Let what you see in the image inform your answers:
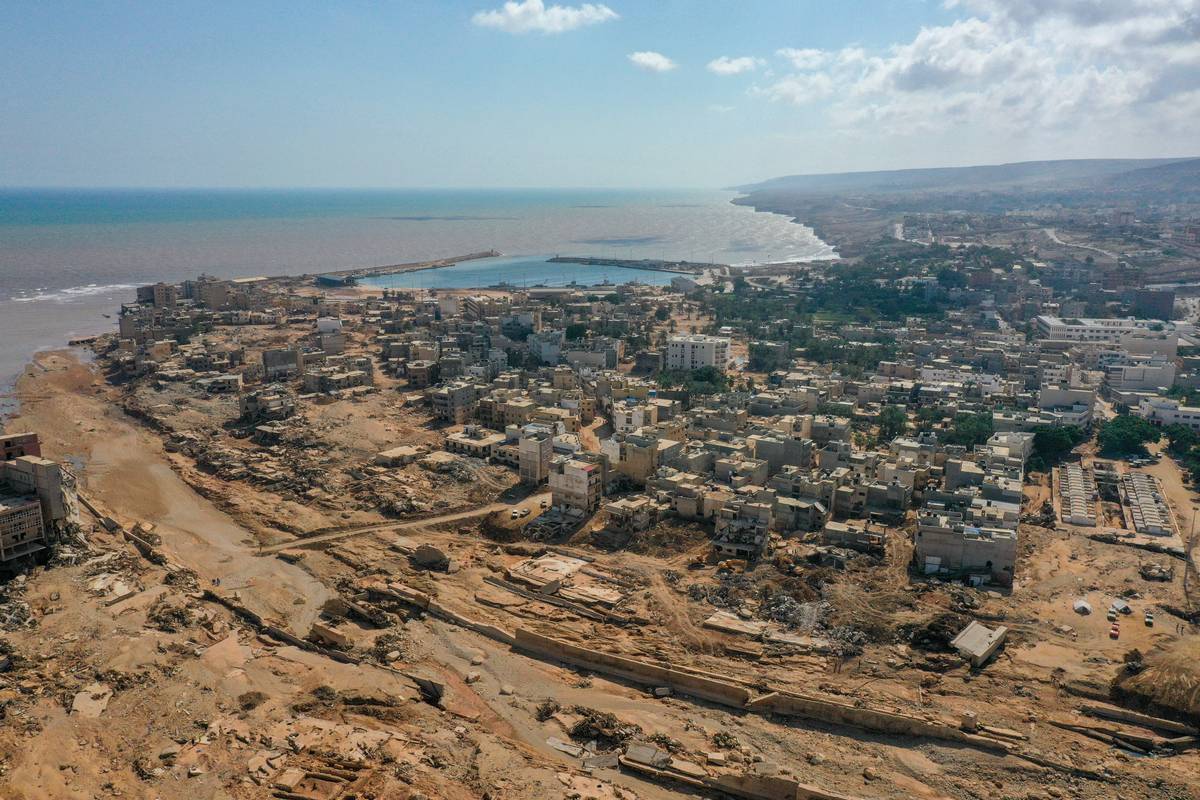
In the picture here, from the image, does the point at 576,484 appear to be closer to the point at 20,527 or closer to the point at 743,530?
the point at 743,530

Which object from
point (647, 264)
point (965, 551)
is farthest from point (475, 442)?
point (647, 264)

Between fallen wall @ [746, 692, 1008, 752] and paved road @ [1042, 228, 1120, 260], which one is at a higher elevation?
paved road @ [1042, 228, 1120, 260]

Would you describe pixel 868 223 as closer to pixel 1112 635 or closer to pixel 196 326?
pixel 196 326

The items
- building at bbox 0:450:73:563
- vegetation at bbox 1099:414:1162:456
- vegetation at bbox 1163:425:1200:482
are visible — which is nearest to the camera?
building at bbox 0:450:73:563

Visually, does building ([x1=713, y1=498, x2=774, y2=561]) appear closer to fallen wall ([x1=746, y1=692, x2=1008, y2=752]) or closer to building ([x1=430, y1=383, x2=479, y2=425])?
fallen wall ([x1=746, y1=692, x2=1008, y2=752])

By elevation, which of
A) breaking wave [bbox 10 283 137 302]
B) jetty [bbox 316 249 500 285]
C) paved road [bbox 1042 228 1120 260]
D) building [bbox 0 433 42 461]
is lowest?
building [bbox 0 433 42 461]

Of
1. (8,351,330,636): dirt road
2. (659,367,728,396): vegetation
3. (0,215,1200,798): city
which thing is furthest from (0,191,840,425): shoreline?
(659,367,728,396): vegetation

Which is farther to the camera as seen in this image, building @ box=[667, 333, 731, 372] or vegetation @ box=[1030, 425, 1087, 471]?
building @ box=[667, 333, 731, 372]
